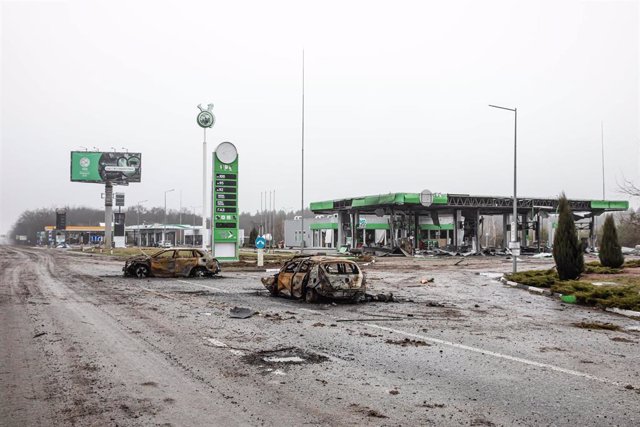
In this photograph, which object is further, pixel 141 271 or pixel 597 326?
pixel 141 271

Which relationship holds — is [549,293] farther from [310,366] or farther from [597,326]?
[310,366]

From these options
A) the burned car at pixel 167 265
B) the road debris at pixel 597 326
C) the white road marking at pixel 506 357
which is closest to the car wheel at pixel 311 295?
the white road marking at pixel 506 357

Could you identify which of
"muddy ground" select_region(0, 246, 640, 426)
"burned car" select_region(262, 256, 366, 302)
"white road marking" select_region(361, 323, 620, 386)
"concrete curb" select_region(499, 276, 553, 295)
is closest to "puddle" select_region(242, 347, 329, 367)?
"muddy ground" select_region(0, 246, 640, 426)

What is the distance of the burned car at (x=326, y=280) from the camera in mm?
15602

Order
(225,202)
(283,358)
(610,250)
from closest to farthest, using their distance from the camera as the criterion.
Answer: (283,358)
(610,250)
(225,202)

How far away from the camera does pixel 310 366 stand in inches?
309

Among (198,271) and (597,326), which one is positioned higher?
(198,271)

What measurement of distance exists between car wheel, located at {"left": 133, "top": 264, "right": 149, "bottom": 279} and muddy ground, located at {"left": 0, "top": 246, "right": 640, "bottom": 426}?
10378 millimetres

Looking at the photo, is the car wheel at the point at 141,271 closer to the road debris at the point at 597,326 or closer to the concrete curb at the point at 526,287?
the concrete curb at the point at 526,287

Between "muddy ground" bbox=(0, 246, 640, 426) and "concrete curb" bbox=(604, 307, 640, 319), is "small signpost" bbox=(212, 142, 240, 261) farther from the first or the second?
"concrete curb" bbox=(604, 307, 640, 319)

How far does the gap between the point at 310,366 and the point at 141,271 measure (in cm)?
1965

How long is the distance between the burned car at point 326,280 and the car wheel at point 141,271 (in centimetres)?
1116

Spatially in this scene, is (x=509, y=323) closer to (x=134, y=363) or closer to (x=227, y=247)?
(x=134, y=363)

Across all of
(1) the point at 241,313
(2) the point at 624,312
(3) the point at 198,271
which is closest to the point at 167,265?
(3) the point at 198,271
